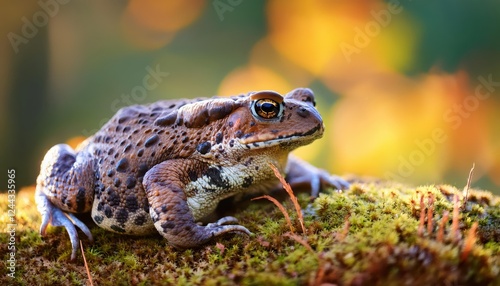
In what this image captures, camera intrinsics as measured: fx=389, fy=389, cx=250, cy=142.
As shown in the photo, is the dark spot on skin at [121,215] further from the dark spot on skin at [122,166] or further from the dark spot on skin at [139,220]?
the dark spot on skin at [122,166]

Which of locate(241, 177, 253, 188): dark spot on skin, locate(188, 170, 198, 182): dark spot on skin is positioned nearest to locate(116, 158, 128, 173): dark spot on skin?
locate(188, 170, 198, 182): dark spot on skin

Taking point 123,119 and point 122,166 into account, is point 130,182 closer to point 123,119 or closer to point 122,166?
point 122,166

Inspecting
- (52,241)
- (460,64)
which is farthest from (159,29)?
(52,241)

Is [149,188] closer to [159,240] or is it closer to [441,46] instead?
[159,240]

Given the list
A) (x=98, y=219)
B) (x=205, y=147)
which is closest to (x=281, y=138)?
(x=205, y=147)

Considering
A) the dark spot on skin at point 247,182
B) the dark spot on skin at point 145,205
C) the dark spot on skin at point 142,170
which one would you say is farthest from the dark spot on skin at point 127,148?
the dark spot on skin at point 247,182
